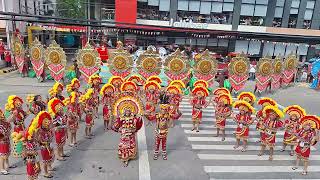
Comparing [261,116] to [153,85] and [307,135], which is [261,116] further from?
[153,85]

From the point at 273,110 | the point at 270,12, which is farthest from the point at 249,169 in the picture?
the point at 270,12

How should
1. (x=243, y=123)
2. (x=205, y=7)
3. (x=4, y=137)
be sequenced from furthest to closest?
(x=205, y=7) < (x=243, y=123) < (x=4, y=137)

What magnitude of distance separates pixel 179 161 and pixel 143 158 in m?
1.32

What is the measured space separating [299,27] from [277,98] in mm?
21236

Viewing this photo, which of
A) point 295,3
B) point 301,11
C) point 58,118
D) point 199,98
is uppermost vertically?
point 295,3

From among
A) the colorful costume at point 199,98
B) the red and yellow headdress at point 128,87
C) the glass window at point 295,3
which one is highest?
the glass window at point 295,3

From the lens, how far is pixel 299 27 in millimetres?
38531

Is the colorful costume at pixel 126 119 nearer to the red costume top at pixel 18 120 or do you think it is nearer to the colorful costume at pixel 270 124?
the red costume top at pixel 18 120

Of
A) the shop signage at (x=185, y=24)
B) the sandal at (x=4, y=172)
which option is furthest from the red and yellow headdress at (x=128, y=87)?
the shop signage at (x=185, y=24)

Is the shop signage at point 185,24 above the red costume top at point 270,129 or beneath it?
above

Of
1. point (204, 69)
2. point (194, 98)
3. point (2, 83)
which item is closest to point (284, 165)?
point (194, 98)

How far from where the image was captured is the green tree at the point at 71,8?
35.2 meters

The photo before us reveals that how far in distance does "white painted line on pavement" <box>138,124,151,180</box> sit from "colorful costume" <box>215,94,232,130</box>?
3290 millimetres

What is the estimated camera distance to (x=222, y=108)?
41.9 ft
